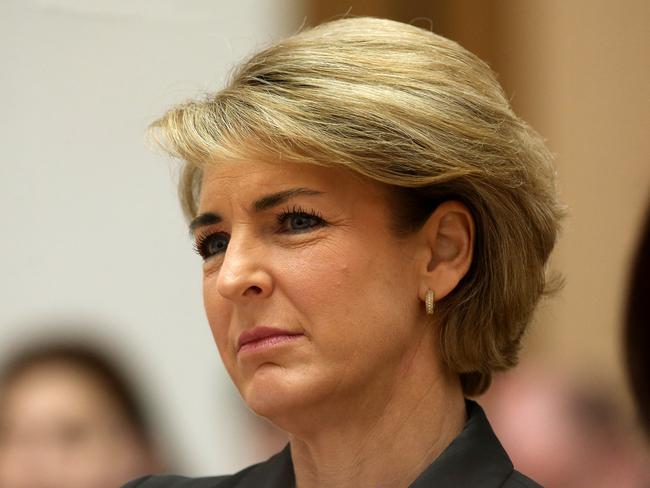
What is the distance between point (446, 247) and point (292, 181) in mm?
375

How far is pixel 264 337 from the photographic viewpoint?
2953 mm

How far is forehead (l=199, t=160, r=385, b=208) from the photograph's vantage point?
9.66ft

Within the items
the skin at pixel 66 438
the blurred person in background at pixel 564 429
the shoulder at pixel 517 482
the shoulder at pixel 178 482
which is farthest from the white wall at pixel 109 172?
the shoulder at pixel 517 482

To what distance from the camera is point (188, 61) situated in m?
6.52

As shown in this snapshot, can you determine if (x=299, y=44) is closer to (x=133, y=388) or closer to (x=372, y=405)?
(x=372, y=405)

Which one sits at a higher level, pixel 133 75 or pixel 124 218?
pixel 133 75

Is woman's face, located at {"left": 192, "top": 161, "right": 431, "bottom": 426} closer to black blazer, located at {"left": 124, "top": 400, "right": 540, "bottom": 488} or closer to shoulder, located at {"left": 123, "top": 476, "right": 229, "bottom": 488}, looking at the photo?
black blazer, located at {"left": 124, "top": 400, "right": 540, "bottom": 488}

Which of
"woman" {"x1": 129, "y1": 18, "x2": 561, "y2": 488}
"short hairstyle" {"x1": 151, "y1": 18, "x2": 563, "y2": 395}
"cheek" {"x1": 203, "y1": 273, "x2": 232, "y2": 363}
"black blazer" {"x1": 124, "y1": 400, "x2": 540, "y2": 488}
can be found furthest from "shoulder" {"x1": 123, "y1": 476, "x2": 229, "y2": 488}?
"short hairstyle" {"x1": 151, "y1": 18, "x2": 563, "y2": 395}

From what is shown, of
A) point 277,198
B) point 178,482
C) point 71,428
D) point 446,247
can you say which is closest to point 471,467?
point 446,247

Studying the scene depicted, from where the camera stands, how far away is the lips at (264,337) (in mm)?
2930

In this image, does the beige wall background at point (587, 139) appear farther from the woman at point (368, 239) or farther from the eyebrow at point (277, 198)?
the eyebrow at point (277, 198)

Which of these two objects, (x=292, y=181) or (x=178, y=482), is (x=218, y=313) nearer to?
(x=292, y=181)

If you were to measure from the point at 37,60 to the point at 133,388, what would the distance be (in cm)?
176

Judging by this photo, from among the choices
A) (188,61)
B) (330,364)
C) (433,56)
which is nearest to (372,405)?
(330,364)
